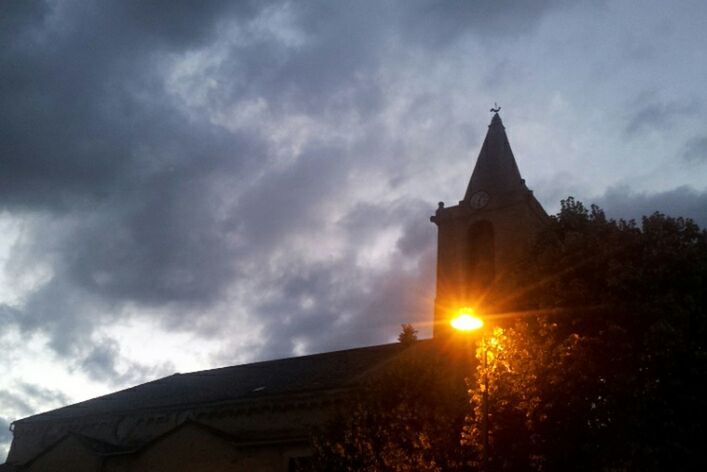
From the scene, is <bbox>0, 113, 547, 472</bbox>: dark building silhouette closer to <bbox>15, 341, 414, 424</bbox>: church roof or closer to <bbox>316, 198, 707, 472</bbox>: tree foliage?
<bbox>15, 341, 414, 424</bbox>: church roof

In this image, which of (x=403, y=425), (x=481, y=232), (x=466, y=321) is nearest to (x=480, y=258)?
(x=481, y=232)

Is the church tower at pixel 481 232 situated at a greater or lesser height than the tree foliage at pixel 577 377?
greater

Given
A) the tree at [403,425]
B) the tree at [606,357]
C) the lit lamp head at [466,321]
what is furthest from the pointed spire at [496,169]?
the lit lamp head at [466,321]

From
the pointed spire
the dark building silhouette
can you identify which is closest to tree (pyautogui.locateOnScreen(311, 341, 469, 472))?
the dark building silhouette

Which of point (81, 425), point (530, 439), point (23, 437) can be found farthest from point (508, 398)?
point (23, 437)

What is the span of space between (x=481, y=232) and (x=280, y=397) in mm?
13383

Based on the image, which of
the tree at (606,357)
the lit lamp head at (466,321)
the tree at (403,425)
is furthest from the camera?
the tree at (403,425)

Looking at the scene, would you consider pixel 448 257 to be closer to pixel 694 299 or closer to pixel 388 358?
pixel 388 358

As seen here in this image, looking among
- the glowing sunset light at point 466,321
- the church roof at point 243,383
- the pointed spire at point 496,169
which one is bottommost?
the glowing sunset light at point 466,321

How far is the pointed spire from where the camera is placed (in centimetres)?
3347

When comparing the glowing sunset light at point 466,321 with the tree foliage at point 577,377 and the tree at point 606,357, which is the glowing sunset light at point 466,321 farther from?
the tree at point 606,357

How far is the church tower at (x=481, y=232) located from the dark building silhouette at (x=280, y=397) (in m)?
0.06

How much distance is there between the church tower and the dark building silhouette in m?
0.06

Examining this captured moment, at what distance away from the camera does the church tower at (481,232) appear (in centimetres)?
3028
